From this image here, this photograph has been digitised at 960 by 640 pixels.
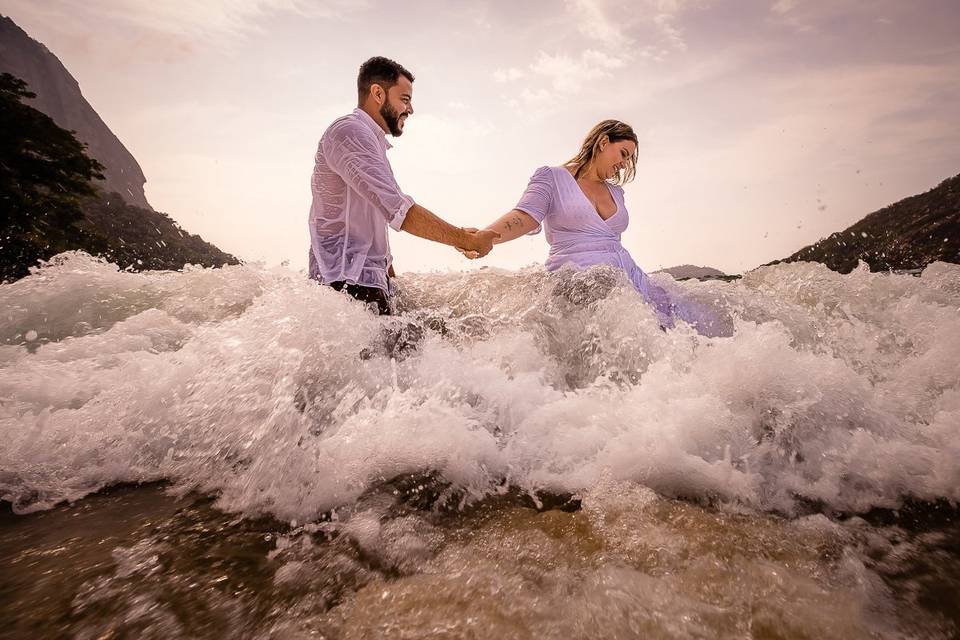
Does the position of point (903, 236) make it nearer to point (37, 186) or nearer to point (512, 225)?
point (512, 225)

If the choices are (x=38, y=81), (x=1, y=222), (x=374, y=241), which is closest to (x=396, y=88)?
(x=374, y=241)

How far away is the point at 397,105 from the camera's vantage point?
130 inches

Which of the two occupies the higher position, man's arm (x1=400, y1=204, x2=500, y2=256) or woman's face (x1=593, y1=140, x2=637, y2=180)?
woman's face (x1=593, y1=140, x2=637, y2=180)

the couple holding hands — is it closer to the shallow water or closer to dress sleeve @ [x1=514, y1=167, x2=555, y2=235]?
dress sleeve @ [x1=514, y1=167, x2=555, y2=235]

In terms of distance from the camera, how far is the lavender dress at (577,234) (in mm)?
3549

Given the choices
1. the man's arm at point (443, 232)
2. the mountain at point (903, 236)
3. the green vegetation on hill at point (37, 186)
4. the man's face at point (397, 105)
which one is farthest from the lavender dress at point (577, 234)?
the mountain at point (903, 236)

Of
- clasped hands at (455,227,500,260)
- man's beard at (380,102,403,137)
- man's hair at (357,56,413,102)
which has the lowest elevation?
clasped hands at (455,227,500,260)

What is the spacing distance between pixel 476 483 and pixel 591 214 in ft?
9.46

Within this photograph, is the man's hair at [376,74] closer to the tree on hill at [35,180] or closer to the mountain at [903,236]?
the tree on hill at [35,180]

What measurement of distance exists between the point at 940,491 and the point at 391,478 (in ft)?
6.18

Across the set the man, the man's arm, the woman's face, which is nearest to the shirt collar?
the man

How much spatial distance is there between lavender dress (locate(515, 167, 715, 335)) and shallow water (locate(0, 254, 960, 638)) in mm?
726

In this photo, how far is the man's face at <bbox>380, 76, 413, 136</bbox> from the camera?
10.7ft

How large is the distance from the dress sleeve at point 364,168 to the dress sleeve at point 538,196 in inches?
47.0
